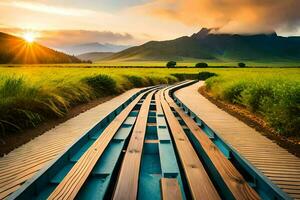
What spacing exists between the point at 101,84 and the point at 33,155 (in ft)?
35.0

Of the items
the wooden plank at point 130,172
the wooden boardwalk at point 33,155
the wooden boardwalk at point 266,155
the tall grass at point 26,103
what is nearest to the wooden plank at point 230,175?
the wooden boardwalk at point 266,155

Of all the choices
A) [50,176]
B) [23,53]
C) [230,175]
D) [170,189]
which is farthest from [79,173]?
[23,53]

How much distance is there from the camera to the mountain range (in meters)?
113

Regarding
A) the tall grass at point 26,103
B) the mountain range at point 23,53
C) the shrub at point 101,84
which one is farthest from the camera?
the mountain range at point 23,53

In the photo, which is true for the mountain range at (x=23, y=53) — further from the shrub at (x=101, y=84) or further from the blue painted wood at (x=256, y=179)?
the blue painted wood at (x=256, y=179)

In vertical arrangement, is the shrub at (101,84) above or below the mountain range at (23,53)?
below

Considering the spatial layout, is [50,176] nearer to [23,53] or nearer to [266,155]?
[266,155]

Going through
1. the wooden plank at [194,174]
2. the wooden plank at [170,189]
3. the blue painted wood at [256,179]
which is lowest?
the blue painted wood at [256,179]

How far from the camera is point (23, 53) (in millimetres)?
131625

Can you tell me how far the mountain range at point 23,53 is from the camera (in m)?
113

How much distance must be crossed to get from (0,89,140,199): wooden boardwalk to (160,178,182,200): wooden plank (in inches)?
61.6

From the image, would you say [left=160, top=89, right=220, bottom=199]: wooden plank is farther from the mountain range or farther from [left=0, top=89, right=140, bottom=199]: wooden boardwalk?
the mountain range

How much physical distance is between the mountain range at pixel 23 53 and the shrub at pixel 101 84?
106 metres

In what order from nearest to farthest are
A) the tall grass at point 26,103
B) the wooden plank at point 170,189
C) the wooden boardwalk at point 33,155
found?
1. the wooden plank at point 170,189
2. the wooden boardwalk at point 33,155
3. the tall grass at point 26,103
